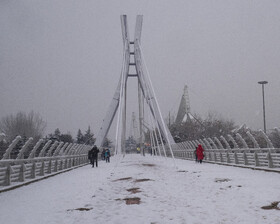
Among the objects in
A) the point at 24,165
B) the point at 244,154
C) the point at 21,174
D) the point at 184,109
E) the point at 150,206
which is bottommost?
the point at 150,206

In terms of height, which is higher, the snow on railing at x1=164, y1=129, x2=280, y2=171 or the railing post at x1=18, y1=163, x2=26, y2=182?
the snow on railing at x1=164, y1=129, x2=280, y2=171

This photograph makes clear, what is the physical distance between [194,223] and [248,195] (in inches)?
110

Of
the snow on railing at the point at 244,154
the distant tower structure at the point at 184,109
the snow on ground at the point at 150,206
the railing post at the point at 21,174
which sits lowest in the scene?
the snow on ground at the point at 150,206

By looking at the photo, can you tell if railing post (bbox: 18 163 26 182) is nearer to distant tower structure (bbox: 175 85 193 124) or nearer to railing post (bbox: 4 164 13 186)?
railing post (bbox: 4 164 13 186)

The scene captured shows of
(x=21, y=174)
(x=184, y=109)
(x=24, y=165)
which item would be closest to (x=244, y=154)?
(x=24, y=165)

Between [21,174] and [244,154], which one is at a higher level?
[244,154]

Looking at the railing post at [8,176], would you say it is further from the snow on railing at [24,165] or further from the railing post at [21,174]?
the railing post at [21,174]

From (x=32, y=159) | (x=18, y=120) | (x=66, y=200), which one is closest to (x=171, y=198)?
(x=66, y=200)

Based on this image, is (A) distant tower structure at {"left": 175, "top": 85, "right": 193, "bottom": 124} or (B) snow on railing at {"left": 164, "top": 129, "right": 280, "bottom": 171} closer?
(B) snow on railing at {"left": 164, "top": 129, "right": 280, "bottom": 171}

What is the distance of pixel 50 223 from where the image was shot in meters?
5.23

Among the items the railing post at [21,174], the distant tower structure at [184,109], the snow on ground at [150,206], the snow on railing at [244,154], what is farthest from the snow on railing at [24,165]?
the distant tower structure at [184,109]

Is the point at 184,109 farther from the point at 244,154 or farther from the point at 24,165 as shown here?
the point at 24,165

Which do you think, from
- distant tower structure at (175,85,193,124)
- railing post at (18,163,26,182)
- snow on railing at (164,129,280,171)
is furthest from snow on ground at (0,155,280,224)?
distant tower structure at (175,85,193,124)

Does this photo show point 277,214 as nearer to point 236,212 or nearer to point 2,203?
point 236,212
